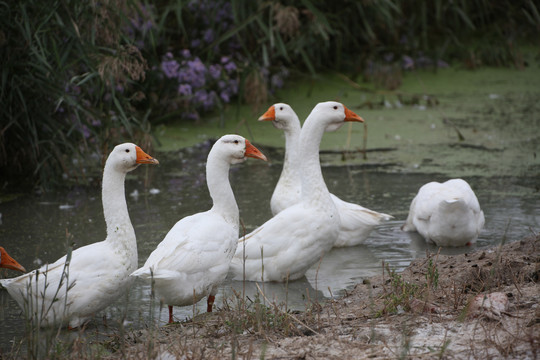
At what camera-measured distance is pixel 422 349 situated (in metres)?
3.44

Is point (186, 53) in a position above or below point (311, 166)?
above

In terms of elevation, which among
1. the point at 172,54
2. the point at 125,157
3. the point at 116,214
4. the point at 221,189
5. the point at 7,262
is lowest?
the point at 7,262

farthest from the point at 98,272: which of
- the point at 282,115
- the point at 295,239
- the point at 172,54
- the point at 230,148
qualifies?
the point at 172,54

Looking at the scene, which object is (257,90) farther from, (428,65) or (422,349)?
(422,349)

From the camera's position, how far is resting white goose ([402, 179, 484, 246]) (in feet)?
18.7

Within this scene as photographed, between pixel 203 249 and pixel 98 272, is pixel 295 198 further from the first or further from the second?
pixel 98 272

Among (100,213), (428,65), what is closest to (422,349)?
(100,213)

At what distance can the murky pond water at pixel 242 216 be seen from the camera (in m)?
5.21

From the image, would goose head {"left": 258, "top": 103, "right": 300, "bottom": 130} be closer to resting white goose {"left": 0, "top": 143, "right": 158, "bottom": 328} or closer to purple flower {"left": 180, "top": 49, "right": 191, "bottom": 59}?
resting white goose {"left": 0, "top": 143, "right": 158, "bottom": 328}

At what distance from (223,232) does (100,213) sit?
2.59 m

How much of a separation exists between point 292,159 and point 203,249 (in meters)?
2.12

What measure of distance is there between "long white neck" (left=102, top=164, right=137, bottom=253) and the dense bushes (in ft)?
7.67

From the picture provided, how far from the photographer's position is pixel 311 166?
18.6 ft

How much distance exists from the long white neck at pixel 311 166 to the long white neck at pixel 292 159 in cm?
59
